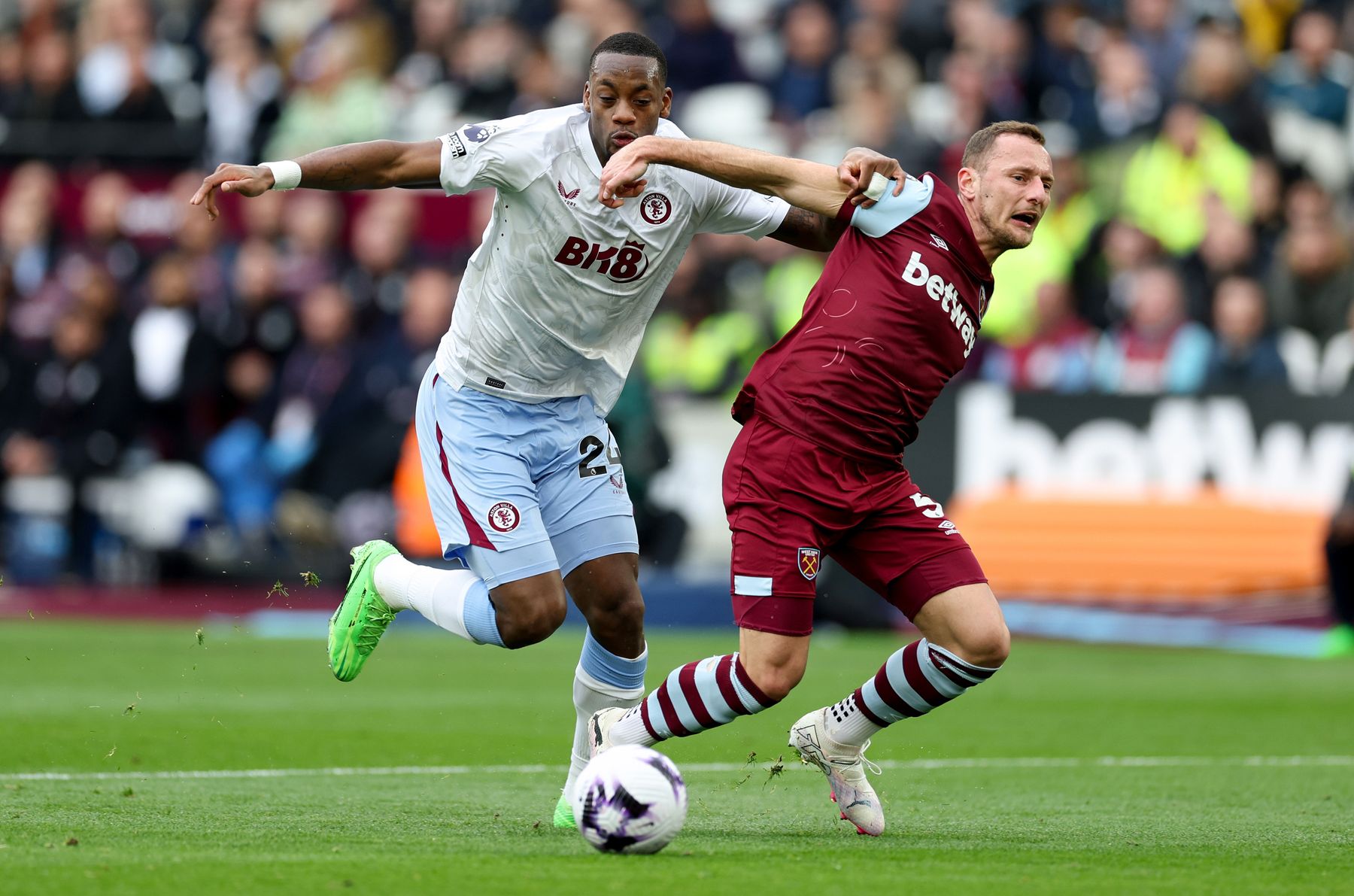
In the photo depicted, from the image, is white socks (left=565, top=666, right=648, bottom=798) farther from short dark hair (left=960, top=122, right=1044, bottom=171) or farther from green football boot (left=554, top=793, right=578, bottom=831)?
short dark hair (left=960, top=122, right=1044, bottom=171)

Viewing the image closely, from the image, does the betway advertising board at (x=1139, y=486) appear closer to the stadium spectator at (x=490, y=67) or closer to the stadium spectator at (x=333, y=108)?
the stadium spectator at (x=490, y=67)

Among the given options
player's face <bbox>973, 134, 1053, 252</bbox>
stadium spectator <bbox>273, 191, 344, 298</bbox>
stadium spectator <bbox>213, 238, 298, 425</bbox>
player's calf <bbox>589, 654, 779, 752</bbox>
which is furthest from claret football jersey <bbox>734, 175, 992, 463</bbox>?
stadium spectator <bbox>273, 191, 344, 298</bbox>

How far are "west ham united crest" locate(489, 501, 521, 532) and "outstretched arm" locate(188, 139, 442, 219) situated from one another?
3.64 feet

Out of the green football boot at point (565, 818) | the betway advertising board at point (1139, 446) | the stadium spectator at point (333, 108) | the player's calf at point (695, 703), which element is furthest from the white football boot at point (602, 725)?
the stadium spectator at point (333, 108)

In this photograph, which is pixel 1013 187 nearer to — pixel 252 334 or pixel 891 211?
pixel 891 211

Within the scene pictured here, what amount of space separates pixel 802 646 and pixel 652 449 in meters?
8.84

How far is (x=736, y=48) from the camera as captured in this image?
1920cm

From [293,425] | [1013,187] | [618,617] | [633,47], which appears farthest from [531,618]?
[293,425]

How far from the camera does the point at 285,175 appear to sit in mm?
6527

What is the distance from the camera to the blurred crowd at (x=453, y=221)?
1569 centimetres

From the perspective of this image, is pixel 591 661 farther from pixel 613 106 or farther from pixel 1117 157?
pixel 1117 157

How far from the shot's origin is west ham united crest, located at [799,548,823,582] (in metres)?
6.63

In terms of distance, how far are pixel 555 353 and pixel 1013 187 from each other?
5.40ft

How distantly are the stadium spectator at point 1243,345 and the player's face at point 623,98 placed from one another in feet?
29.3
